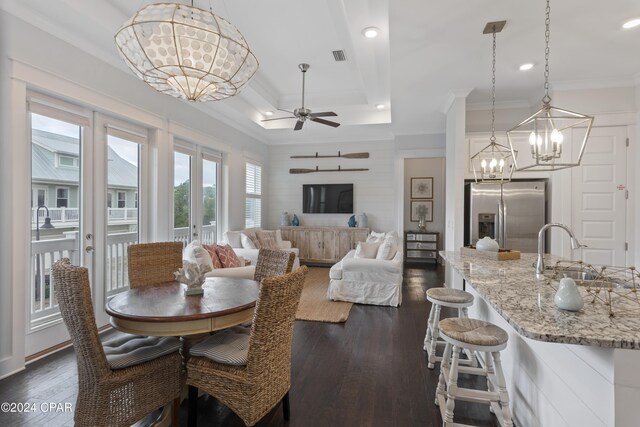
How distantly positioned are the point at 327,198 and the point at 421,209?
8.37 feet

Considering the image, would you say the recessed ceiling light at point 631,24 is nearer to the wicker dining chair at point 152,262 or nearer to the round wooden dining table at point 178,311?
the round wooden dining table at point 178,311

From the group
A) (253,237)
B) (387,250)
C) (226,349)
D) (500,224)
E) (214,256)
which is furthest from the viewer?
(253,237)

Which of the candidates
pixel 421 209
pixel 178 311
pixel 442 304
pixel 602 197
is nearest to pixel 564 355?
pixel 442 304

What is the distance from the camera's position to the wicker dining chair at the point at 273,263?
106 inches

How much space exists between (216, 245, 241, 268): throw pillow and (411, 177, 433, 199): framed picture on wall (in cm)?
540

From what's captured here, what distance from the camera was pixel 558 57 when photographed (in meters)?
3.32

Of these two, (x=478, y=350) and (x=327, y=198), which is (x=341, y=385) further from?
(x=327, y=198)

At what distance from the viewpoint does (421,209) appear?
8219 mm

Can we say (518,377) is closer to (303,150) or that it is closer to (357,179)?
(357,179)

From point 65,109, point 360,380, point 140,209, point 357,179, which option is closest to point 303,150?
point 357,179

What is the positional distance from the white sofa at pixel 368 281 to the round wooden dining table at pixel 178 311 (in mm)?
2280

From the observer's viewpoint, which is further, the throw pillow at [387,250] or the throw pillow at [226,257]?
the throw pillow at [387,250]

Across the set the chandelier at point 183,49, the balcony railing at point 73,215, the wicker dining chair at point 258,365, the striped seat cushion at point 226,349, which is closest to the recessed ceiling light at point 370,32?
the chandelier at point 183,49

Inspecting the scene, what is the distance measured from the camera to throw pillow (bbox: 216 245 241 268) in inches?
173
